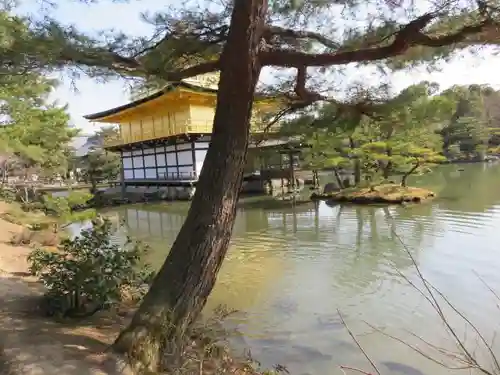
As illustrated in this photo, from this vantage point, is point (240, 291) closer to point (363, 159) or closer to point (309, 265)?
point (309, 265)

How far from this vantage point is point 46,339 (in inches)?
93.4

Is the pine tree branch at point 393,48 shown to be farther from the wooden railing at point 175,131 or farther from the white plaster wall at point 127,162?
the white plaster wall at point 127,162

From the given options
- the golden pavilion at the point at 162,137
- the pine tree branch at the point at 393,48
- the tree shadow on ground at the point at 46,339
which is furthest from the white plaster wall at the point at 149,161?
the pine tree branch at the point at 393,48

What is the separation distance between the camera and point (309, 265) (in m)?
5.69

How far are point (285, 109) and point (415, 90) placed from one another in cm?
100

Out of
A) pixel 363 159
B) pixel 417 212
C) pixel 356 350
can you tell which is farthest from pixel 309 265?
pixel 363 159

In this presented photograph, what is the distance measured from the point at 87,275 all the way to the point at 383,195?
9.97 metres

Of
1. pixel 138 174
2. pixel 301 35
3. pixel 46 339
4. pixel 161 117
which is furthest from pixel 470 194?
pixel 138 174

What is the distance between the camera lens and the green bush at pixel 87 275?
9.35 feet

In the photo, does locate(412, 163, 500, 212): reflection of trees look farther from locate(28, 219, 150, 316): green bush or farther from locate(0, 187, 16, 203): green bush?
locate(0, 187, 16, 203): green bush

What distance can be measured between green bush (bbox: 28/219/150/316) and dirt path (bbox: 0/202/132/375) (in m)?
0.12

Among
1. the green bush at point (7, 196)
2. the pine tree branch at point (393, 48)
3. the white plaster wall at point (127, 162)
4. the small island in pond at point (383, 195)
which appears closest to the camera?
the pine tree branch at point (393, 48)

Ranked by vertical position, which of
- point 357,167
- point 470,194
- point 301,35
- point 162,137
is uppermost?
point 162,137

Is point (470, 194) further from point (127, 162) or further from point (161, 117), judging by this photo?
point (127, 162)
